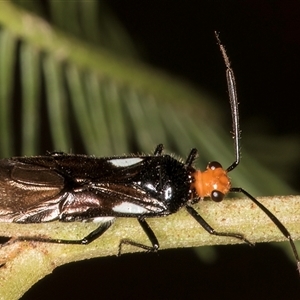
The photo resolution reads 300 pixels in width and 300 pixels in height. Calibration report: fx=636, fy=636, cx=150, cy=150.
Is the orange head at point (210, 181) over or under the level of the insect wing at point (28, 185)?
over

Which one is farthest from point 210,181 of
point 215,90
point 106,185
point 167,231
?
point 215,90

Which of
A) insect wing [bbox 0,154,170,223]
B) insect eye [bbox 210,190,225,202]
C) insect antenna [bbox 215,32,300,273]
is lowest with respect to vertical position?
insect wing [bbox 0,154,170,223]

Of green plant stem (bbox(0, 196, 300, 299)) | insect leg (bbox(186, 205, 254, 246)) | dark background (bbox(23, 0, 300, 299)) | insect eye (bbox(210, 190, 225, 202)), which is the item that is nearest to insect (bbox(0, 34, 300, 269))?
insect eye (bbox(210, 190, 225, 202))

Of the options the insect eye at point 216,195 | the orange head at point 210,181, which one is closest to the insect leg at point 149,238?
the insect eye at point 216,195

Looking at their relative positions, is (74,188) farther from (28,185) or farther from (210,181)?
(210,181)

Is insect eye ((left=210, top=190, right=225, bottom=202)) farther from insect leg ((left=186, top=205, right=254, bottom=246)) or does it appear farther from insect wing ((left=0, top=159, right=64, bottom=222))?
insect wing ((left=0, top=159, right=64, bottom=222))

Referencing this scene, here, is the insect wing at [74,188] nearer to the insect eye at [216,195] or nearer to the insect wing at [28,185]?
the insect wing at [28,185]

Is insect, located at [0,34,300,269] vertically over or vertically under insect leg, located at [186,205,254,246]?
under
